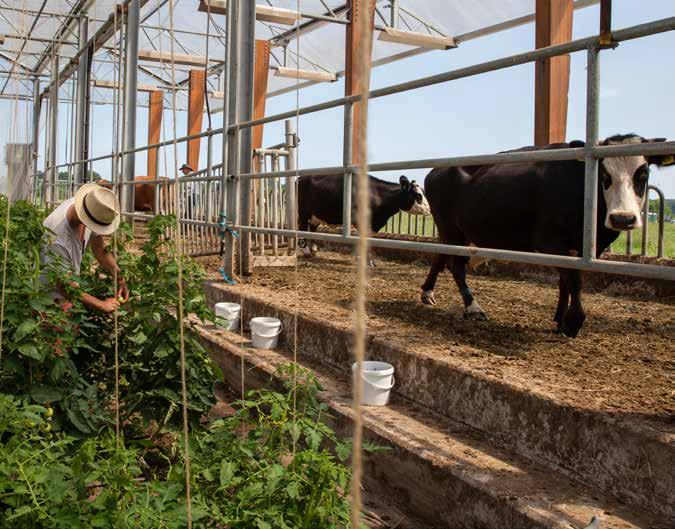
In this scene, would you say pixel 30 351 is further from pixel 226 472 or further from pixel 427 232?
pixel 427 232

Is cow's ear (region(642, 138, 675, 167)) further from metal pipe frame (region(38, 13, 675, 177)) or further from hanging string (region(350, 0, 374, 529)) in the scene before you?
hanging string (region(350, 0, 374, 529))

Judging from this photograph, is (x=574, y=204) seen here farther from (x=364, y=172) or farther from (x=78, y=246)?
(x=364, y=172)

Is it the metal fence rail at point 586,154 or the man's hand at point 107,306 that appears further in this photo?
the man's hand at point 107,306

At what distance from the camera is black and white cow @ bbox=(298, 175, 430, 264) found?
30.2 ft

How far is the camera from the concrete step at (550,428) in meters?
2.01

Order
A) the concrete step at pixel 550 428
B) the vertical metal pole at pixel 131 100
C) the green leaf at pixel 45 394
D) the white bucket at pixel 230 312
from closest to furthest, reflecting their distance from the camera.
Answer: the concrete step at pixel 550 428, the green leaf at pixel 45 394, the white bucket at pixel 230 312, the vertical metal pole at pixel 131 100

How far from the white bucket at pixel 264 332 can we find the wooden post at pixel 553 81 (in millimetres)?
3195

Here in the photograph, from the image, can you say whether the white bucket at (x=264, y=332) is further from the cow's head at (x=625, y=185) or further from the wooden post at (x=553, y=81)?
the wooden post at (x=553, y=81)

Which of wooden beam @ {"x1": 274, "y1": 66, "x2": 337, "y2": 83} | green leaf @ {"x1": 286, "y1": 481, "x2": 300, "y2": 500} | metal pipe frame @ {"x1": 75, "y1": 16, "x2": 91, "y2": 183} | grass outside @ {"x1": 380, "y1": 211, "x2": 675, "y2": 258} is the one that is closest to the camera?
green leaf @ {"x1": 286, "y1": 481, "x2": 300, "y2": 500}

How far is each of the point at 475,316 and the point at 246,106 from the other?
293 cm

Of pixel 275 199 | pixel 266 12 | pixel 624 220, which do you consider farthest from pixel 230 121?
pixel 624 220

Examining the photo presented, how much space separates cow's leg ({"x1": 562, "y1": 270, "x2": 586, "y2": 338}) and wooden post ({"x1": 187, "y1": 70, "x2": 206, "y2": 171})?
437 inches

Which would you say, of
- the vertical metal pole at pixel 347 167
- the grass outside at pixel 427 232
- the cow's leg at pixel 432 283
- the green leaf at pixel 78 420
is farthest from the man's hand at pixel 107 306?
the grass outside at pixel 427 232

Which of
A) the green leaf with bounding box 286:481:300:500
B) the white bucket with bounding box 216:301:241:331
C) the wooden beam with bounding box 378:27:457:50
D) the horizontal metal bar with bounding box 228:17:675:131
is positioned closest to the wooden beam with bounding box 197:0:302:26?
the wooden beam with bounding box 378:27:457:50
